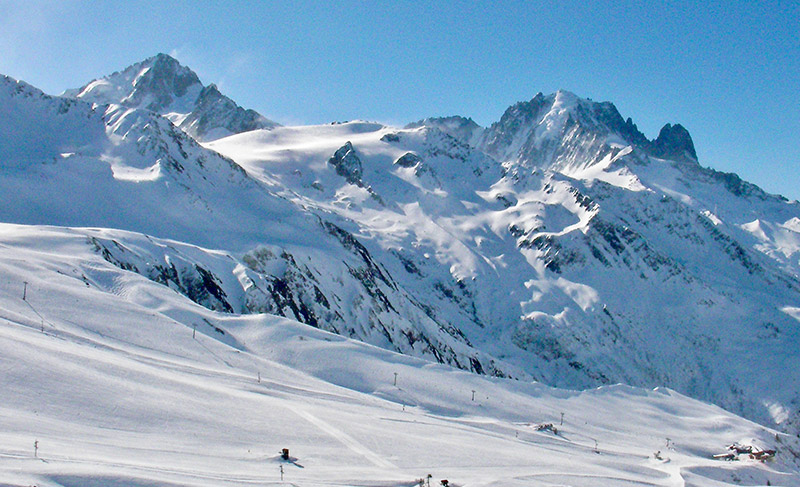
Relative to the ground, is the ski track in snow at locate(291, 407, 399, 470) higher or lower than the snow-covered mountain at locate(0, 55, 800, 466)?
lower

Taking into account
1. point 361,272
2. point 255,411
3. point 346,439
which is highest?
point 361,272

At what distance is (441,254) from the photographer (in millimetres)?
185250

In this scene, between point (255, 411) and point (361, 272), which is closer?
point (255, 411)

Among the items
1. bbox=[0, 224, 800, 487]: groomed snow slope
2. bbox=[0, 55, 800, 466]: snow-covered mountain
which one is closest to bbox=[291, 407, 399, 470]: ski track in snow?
bbox=[0, 224, 800, 487]: groomed snow slope

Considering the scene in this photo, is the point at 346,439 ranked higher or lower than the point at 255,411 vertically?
lower

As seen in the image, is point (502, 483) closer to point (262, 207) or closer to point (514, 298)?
point (262, 207)

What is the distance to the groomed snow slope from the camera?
2511 centimetres

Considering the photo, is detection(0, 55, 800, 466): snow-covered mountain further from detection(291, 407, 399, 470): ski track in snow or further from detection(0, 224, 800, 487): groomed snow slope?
detection(291, 407, 399, 470): ski track in snow

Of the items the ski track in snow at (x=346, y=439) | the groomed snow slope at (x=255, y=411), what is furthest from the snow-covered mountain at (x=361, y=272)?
the ski track in snow at (x=346, y=439)

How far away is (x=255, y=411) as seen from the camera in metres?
33.8

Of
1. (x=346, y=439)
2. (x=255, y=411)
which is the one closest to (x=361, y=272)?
(x=255, y=411)

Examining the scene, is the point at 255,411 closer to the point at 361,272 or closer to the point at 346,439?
the point at 346,439

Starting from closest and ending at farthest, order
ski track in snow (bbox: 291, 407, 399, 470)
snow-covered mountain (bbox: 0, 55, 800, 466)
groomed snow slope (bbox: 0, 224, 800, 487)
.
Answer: groomed snow slope (bbox: 0, 224, 800, 487), ski track in snow (bbox: 291, 407, 399, 470), snow-covered mountain (bbox: 0, 55, 800, 466)

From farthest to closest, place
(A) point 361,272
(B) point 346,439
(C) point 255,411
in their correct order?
(A) point 361,272
(C) point 255,411
(B) point 346,439
